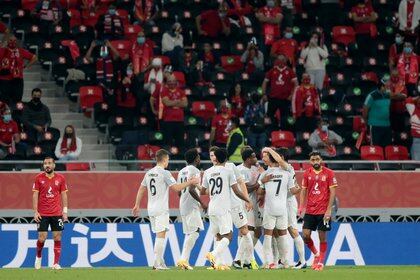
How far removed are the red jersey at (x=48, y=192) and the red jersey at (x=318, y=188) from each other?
4.52 metres

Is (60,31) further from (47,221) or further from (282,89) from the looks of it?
(47,221)

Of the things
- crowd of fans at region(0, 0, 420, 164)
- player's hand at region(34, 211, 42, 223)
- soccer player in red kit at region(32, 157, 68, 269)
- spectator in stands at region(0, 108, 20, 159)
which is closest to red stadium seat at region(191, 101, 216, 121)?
crowd of fans at region(0, 0, 420, 164)

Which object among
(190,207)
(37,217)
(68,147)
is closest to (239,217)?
(190,207)

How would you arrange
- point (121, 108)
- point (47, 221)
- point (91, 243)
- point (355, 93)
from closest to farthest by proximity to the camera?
point (47, 221)
point (91, 243)
point (121, 108)
point (355, 93)

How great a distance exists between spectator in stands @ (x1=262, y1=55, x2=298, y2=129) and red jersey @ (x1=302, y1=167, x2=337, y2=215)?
8772 mm

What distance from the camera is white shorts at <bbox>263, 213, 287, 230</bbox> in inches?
976

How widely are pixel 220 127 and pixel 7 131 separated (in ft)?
16.2

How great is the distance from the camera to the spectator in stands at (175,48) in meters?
→ 34.3

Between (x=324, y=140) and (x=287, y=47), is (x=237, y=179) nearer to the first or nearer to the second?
(x=324, y=140)

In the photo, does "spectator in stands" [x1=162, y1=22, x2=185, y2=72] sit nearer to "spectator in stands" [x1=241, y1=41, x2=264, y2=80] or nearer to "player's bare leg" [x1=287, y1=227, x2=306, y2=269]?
"spectator in stands" [x1=241, y1=41, x2=264, y2=80]

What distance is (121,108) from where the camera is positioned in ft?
107

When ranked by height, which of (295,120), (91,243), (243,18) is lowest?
(91,243)

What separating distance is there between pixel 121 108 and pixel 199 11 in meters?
4.99

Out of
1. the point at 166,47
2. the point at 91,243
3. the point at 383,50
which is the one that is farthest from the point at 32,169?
the point at 383,50
